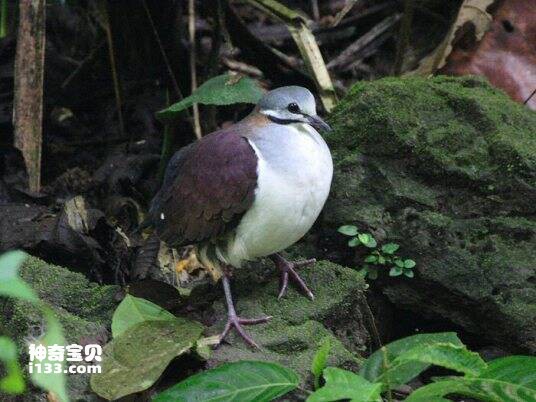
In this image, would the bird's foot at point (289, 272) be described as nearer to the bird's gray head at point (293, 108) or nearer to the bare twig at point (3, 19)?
the bird's gray head at point (293, 108)

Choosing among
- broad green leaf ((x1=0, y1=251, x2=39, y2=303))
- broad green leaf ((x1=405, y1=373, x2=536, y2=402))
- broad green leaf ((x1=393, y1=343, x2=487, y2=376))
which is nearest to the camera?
broad green leaf ((x1=0, y1=251, x2=39, y2=303))

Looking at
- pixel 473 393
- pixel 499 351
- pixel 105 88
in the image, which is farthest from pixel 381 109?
pixel 105 88

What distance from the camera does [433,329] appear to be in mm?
4492

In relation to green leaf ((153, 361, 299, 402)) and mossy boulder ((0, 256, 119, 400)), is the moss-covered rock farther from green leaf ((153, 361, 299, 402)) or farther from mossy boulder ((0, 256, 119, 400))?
mossy boulder ((0, 256, 119, 400))

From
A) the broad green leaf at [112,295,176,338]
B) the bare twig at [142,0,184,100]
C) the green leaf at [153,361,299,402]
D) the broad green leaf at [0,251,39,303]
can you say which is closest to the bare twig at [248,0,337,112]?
the bare twig at [142,0,184,100]

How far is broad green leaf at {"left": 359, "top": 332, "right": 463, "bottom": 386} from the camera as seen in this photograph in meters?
3.21

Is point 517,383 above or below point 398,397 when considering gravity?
above

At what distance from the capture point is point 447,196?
4359mm

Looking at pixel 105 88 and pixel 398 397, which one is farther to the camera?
pixel 105 88

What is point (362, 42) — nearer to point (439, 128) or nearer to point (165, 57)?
point (165, 57)

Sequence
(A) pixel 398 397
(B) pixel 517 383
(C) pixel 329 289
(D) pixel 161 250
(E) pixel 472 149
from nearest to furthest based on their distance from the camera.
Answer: (B) pixel 517 383
(A) pixel 398 397
(C) pixel 329 289
(E) pixel 472 149
(D) pixel 161 250

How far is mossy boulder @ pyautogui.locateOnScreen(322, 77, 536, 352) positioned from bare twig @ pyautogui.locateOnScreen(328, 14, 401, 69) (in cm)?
168

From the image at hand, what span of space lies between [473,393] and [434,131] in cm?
163

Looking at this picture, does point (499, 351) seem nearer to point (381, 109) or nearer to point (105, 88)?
point (381, 109)
